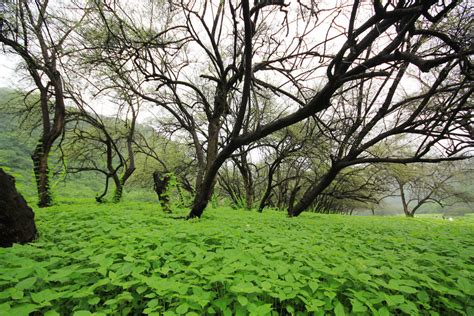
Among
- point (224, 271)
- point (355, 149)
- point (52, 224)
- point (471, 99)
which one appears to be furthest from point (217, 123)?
point (471, 99)

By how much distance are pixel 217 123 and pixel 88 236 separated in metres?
5.05

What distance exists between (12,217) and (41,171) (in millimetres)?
3684

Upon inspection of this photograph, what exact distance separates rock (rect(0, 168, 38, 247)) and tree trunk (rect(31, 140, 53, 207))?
3288 millimetres

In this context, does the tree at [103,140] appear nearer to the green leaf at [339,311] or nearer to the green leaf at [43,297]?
the green leaf at [43,297]

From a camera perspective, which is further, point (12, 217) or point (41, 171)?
point (41, 171)

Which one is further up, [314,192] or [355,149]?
[355,149]

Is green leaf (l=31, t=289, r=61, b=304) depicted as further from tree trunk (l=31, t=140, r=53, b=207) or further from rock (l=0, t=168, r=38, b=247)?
tree trunk (l=31, t=140, r=53, b=207)

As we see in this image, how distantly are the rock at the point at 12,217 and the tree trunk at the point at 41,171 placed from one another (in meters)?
3.29

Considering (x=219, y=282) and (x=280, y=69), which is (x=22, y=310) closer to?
(x=219, y=282)

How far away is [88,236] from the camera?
282cm

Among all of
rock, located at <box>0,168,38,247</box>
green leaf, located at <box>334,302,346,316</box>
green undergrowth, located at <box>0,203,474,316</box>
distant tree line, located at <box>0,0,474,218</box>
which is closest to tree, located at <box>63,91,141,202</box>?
distant tree line, located at <box>0,0,474,218</box>

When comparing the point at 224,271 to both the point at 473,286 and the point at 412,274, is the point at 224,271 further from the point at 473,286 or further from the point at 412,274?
the point at 473,286

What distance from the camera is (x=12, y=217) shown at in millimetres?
2553

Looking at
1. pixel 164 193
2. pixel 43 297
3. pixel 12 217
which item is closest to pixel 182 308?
pixel 43 297
